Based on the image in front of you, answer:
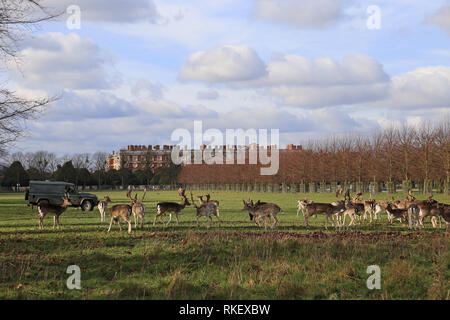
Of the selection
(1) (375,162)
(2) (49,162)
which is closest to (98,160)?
(2) (49,162)

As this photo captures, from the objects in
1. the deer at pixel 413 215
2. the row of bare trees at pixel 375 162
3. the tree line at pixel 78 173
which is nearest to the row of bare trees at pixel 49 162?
the tree line at pixel 78 173

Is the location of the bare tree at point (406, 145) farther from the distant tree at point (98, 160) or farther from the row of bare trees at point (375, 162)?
the distant tree at point (98, 160)

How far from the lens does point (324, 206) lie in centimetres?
1995

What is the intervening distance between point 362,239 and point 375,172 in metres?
53.0

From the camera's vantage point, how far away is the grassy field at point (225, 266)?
31.8 ft

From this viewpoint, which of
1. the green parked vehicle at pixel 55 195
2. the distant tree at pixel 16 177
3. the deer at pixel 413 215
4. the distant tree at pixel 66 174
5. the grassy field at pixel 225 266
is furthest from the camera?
the distant tree at pixel 66 174

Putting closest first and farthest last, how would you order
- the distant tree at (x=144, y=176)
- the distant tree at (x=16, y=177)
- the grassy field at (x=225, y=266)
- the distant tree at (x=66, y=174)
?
the grassy field at (x=225, y=266)
the distant tree at (x=16, y=177)
the distant tree at (x=66, y=174)
the distant tree at (x=144, y=176)

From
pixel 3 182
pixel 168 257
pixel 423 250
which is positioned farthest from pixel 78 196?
pixel 3 182

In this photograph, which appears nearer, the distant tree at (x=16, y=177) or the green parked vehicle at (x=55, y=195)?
the green parked vehicle at (x=55, y=195)

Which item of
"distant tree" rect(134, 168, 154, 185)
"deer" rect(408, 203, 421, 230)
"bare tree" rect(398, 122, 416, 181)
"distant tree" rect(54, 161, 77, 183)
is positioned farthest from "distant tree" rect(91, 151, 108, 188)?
"deer" rect(408, 203, 421, 230)

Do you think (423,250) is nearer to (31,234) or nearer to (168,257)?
(168,257)

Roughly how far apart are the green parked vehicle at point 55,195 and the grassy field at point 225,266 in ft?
62.6
